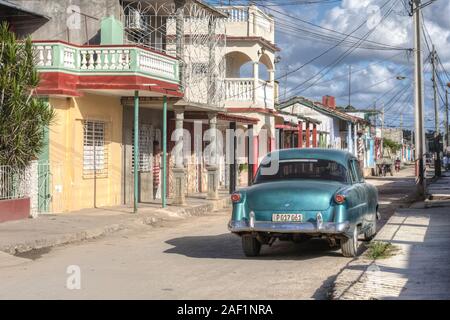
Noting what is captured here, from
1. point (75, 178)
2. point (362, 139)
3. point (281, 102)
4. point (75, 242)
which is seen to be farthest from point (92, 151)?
point (362, 139)

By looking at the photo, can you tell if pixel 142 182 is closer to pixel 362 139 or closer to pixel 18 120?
pixel 18 120

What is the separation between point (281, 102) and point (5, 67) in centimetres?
3631

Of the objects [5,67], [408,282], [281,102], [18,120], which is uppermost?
[281,102]

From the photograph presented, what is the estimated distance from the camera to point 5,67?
Answer: 52.4 feet

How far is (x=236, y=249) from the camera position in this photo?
1237cm

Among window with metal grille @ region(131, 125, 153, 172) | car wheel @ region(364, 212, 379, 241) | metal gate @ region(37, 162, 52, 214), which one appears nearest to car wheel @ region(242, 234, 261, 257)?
car wheel @ region(364, 212, 379, 241)

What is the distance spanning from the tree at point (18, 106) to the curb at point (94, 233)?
2.76m

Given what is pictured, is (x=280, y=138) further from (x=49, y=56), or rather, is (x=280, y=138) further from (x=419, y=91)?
(x=49, y=56)

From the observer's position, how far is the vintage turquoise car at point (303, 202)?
33.4 feet

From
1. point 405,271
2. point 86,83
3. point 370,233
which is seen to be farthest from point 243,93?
point 405,271

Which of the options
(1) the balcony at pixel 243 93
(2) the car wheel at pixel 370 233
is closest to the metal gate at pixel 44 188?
(2) the car wheel at pixel 370 233

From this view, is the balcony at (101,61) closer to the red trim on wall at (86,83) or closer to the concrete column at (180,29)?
the red trim on wall at (86,83)

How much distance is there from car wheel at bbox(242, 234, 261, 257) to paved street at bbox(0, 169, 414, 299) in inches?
7.0

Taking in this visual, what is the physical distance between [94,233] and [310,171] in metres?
5.83
